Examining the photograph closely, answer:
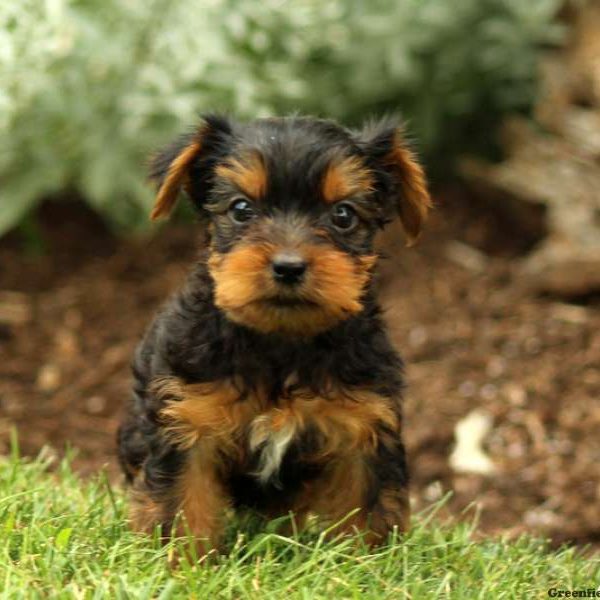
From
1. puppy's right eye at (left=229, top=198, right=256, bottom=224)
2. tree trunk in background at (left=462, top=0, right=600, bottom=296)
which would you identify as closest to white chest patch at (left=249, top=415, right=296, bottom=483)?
puppy's right eye at (left=229, top=198, right=256, bottom=224)

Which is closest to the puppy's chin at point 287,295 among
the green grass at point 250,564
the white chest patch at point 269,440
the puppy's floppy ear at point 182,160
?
the white chest patch at point 269,440

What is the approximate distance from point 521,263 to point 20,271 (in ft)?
13.6

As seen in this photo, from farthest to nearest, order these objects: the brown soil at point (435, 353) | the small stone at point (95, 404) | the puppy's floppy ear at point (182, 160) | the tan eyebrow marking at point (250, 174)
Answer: the small stone at point (95, 404), the brown soil at point (435, 353), the puppy's floppy ear at point (182, 160), the tan eyebrow marking at point (250, 174)

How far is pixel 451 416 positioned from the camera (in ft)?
27.7

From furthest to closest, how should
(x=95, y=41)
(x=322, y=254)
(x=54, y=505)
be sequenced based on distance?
(x=95, y=41) → (x=54, y=505) → (x=322, y=254)

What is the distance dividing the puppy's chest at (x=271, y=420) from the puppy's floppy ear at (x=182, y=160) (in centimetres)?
78

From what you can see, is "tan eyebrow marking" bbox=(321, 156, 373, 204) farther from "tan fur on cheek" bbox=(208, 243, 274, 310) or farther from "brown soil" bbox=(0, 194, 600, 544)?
"brown soil" bbox=(0, 194, 600, 544)

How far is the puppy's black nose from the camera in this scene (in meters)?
4.89

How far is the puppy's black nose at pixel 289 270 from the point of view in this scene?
16.1 feet

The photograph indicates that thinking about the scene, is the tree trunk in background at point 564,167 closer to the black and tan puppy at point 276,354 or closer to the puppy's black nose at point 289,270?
the black and tan puppy at point 276,354

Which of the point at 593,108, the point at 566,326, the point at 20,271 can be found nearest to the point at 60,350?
the point at 20,271

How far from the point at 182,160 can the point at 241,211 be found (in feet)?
1.18

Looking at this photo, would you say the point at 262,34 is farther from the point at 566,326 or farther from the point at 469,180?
the point at 566,326

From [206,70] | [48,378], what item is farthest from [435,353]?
[48,378]
